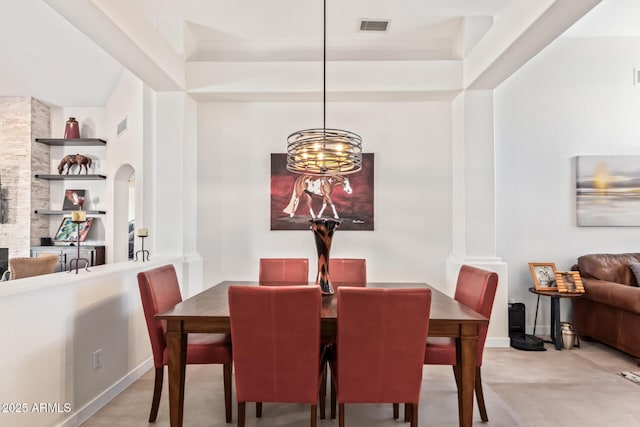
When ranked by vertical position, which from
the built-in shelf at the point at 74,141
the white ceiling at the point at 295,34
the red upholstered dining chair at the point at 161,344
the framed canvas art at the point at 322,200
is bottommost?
the red upholstered dining chair at the point at 161,344

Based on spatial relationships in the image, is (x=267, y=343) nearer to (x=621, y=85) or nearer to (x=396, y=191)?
(x=396, y=191)

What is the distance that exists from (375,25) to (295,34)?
84 cm

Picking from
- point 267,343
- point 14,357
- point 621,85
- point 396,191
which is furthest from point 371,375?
point 621,85

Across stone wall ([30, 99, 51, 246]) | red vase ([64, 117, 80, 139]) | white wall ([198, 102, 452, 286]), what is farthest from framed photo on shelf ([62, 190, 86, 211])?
white wall ([198, 102, 452, 286])

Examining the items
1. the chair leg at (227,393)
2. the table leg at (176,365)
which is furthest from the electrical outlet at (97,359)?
the chair leg at (227,393)

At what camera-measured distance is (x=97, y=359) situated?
8.10 ft

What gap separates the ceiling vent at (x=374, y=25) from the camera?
148 inches

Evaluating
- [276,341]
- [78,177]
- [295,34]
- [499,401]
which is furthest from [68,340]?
[78,177]

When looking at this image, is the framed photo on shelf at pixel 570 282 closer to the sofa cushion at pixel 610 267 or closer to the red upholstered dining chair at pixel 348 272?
the sofa cushion at pixel 610 267

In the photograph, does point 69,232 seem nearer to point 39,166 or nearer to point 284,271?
point 39,166

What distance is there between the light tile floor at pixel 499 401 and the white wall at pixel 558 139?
117 centimetres

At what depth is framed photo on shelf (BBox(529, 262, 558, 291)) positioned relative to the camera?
12.7 ft

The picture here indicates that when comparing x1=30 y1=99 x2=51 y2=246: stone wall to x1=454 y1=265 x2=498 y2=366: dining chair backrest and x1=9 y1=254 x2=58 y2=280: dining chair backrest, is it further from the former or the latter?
x1=454 y1=265 x2=498 y2=366: dining chair backrest

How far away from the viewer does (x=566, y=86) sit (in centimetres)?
431
